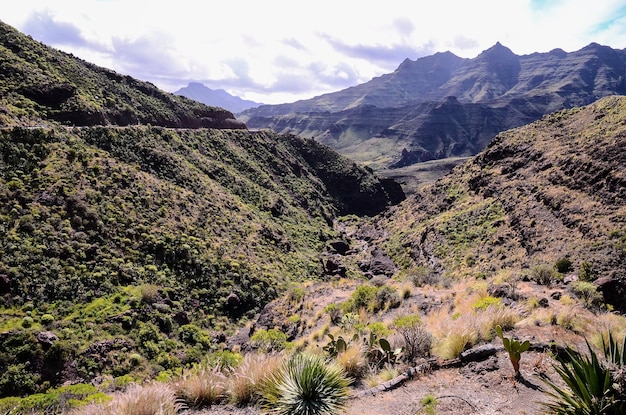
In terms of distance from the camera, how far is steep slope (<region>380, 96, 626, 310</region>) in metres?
28.2

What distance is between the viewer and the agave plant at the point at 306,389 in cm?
630

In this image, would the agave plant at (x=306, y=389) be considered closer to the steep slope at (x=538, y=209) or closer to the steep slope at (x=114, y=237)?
the steep slope at (x=538, y=209)

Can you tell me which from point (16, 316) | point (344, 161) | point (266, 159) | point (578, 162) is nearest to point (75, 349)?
point (16, 316)

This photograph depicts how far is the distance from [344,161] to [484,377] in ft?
315

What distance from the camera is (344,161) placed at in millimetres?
102312

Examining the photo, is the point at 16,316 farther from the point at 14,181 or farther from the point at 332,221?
the point at 332,221

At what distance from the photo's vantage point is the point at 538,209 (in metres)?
37.7

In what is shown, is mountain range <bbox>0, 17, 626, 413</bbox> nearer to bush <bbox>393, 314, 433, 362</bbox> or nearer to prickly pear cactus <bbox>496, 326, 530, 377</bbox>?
bush <bbox>393, 314, 433, 362</bbox>

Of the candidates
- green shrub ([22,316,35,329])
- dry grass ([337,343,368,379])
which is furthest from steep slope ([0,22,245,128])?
dry grass ([337,343,368,379])

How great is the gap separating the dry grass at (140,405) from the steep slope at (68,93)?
37343mm

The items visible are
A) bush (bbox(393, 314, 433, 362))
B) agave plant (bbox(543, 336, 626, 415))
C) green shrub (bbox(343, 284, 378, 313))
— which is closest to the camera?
agave plant (bbox(543, 336, 626, 415))

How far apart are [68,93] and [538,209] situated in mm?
56941

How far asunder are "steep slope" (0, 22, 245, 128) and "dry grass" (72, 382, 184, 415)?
37.3 m

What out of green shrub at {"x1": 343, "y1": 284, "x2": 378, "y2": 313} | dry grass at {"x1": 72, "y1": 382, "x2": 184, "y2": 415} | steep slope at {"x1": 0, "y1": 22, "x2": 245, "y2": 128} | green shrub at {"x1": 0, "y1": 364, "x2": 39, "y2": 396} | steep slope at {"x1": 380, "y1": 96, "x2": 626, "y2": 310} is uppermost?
steep slope at {"x1": 0, "y1": 22, "x2": 245, "y2": 128}
